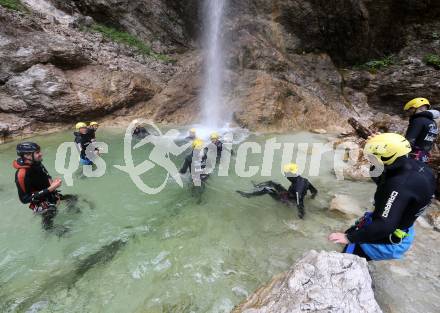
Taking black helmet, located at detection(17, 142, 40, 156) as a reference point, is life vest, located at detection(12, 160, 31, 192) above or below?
below

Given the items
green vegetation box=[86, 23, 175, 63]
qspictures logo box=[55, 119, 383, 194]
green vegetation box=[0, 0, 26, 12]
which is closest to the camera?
qspictures logo box=[55, 119, 383, 194]

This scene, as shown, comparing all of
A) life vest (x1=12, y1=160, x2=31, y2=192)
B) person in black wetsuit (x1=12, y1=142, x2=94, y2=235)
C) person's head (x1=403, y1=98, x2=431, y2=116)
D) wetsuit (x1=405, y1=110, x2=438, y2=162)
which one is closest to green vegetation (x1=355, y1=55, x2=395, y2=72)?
person's head (x1=403, y1=98, x2=431, y2=116)

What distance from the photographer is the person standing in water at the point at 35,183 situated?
15.4ft

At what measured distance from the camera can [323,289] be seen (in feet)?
9.29

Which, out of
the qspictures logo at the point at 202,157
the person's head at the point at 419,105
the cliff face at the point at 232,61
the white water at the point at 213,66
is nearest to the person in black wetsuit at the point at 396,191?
the person's head at the point at 419,105

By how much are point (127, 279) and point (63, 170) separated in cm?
553

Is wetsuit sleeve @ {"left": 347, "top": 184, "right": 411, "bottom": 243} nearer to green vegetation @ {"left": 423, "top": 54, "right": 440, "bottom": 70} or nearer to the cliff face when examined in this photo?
the cliff face

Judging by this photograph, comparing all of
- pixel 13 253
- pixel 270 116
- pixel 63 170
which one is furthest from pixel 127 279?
pixel 270 116

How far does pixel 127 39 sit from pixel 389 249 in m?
17.3

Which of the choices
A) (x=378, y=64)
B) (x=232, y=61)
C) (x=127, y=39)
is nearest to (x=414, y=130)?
(x=232, y=61)

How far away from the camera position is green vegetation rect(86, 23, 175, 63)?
53.4 ft

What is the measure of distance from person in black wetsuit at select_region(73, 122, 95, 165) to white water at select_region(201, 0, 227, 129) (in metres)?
7.03

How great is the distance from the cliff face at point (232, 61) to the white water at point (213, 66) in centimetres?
47

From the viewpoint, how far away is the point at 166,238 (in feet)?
18.6
